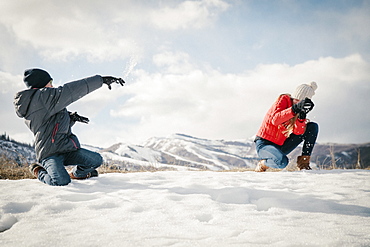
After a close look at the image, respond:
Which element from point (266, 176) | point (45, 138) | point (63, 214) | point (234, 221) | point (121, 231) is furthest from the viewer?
point (266, 176)

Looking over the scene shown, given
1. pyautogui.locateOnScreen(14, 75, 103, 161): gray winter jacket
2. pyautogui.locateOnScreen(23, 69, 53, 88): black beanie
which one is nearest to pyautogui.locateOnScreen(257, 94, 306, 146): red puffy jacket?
pyautogui.locateOnScreen(14, 75, 103, 161): gray winter jacket

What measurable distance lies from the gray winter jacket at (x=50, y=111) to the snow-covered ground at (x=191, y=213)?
53cm

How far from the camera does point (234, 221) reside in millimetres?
1727

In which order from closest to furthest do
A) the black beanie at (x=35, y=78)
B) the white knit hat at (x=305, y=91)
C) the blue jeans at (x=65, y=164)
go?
1. the blue jeans at (x=65, y=164)
2. the black beanie at (x=35, y=78)
3. the white knit hat at (x=305, y=91)

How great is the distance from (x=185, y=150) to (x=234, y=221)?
14402 centimetres

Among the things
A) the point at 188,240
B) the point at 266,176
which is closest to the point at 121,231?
the point at 188,240

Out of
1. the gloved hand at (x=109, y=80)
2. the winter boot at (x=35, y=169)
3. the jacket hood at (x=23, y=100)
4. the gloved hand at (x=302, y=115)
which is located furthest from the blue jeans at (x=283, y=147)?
the jacket hood at (x=23, y=100)

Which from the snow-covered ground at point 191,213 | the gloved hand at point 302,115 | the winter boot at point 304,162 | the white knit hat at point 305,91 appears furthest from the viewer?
the winter boot at point 304,162

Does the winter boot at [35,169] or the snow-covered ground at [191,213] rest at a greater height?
the winter boot at [35,169]

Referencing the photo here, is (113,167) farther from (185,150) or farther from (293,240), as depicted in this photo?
(185,150)

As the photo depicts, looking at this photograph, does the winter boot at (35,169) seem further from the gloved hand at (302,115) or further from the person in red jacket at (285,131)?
the gloved hand at (302,115)

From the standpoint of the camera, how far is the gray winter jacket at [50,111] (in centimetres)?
294

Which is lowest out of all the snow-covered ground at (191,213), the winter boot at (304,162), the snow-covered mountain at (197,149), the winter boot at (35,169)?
the snow-covered ground at (191,213)

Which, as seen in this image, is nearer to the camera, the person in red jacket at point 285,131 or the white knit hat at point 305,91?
the person in red jacket at point 285,131
